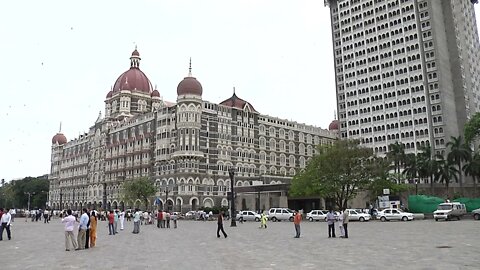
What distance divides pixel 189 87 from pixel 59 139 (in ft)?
223

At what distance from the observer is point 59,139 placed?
12694 cm

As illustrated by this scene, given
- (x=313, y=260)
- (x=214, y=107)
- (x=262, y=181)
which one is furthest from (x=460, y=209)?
(x=214, y=107)

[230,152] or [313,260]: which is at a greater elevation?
[230,152]

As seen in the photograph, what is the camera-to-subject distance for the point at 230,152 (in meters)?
81.3

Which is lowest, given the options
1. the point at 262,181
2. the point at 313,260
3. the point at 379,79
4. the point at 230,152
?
the point at 313,260

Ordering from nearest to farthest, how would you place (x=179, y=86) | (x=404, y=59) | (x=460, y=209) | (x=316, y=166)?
(x=460, y=209) < (x=316, y=166) < (x=179, y=86) < (x=404, y=59)

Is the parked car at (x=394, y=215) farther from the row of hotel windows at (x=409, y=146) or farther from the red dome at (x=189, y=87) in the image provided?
the row of hotel windows at (x=409, y=146)

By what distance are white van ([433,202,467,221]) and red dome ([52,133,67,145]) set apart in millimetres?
111602

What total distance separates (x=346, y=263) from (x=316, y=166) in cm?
4049

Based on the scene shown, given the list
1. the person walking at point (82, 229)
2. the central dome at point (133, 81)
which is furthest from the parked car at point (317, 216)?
the central dome at point (133, 81)

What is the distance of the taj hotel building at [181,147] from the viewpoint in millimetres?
76062

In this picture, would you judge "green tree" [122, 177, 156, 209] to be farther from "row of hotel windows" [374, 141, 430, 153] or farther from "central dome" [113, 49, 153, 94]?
"row of hotel windows" [374, 141, 430, 153]

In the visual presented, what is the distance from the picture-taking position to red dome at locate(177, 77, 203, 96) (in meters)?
77.1

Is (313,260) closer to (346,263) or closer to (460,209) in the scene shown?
(346,263)
